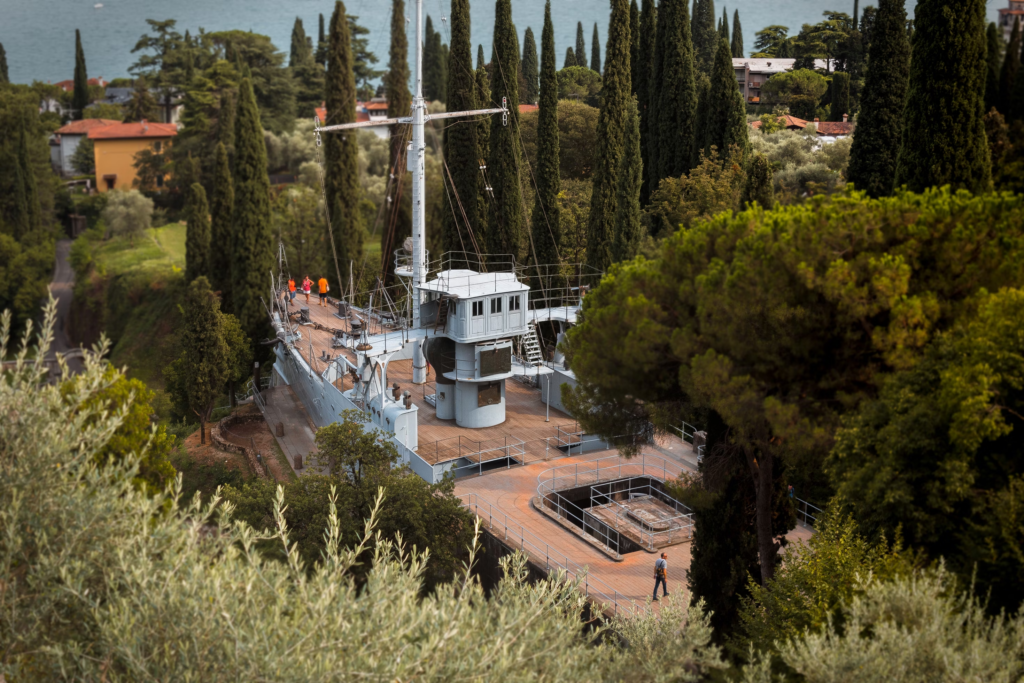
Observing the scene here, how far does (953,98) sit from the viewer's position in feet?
60.4

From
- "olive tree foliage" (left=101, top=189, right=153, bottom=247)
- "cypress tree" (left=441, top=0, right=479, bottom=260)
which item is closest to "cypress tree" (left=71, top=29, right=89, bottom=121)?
"olive tree foliage" (left=101, top=189, right=153, bottom=247)

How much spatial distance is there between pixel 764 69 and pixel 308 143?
111ft

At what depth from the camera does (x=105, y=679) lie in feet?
25.8

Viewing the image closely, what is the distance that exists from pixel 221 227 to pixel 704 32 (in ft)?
138

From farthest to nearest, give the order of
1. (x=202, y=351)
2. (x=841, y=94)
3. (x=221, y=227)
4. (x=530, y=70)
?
(x=530, y=70)
(x=841, y=94)
(x=221, y=227)
(x=202, y=351)

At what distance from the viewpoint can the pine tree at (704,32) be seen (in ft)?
214

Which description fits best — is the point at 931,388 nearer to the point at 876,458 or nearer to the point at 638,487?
the point at 876,458

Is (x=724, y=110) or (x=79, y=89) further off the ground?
(x=79, y=89)

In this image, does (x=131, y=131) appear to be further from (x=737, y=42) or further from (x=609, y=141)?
(x=609, y=141)

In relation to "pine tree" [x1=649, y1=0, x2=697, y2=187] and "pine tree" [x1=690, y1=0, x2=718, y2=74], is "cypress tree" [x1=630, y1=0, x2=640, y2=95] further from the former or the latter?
"pine tree" [x1=690, y1=0, x2=718, y2=74]

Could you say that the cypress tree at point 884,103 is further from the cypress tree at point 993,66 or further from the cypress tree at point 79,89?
the cypress tree at point 79,89

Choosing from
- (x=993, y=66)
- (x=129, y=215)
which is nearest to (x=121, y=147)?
(x=129, y=215)

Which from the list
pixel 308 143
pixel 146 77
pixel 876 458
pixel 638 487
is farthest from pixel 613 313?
pixel 146 77

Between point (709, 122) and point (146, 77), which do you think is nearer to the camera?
point (709, 122)
